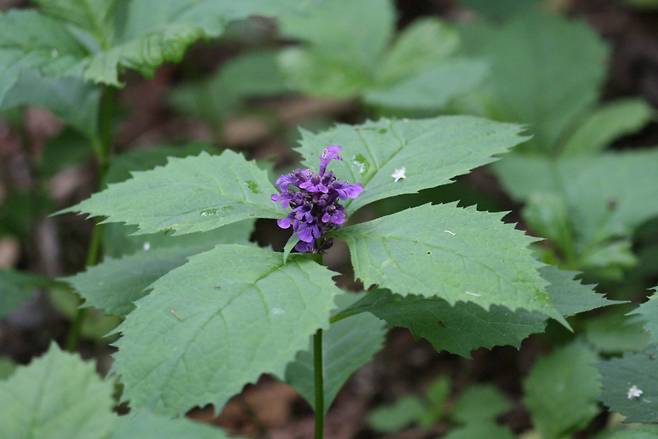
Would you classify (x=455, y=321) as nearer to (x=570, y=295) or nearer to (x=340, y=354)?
(x=570, y=295)

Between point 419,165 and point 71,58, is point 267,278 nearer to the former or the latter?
point 419,165

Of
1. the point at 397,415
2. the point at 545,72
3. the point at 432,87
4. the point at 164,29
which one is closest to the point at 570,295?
the point at 397,415

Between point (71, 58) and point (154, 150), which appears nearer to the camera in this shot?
point (71, 58)

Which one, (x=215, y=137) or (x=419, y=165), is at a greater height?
(x=215, y=137)

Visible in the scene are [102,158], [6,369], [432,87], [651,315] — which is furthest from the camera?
[432,87]

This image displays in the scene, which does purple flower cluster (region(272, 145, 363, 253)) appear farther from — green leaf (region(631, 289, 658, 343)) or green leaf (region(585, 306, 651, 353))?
green leaf (region(585, 306, 651, 353))

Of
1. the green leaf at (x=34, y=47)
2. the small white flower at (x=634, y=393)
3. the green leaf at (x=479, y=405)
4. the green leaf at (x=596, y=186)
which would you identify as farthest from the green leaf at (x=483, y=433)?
the green leaf at (x=34, y=47)

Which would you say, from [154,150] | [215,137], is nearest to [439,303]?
[154,150]
